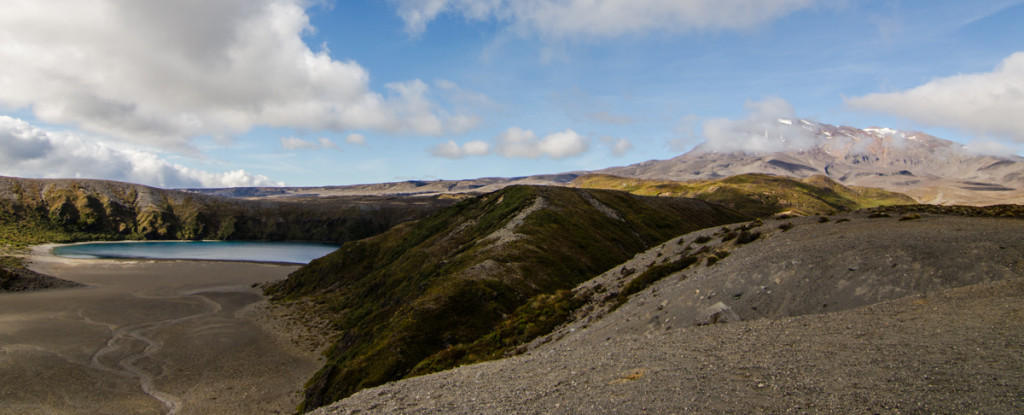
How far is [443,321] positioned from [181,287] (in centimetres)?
→ 7281

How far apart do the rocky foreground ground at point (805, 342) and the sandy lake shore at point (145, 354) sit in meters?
24.7

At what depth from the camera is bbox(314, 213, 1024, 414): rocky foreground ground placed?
10156 millimetres

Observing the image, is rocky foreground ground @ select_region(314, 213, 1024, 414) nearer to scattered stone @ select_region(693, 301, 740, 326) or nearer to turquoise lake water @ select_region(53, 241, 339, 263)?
scattered stone @ select_region(693, 301, 740, 326)

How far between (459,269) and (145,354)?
32.8 meters

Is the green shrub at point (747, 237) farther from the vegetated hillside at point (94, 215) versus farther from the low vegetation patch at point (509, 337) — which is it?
the vegetated hillside at point (94, 215)

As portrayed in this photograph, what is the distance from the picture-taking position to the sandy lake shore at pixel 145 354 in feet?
111

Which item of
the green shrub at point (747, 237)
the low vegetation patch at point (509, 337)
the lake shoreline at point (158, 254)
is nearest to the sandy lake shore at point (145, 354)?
the low vegetation patch at point (509, 337)

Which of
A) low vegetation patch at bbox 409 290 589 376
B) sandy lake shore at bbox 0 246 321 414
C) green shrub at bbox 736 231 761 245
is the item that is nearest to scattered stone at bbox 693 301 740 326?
low vegetation patch at bbox 409 290 589 376

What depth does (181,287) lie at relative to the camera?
79500mm

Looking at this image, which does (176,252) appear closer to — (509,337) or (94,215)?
(94,215)

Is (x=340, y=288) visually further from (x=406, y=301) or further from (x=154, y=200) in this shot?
(x=154, y=200)

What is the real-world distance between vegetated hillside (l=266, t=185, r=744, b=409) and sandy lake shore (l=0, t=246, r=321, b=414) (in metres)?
5.38

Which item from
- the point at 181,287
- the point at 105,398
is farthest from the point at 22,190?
→ the point at 105,398

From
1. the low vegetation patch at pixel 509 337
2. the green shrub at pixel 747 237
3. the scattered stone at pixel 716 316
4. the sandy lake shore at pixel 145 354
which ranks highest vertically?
the green shrub at pixel 747 237
